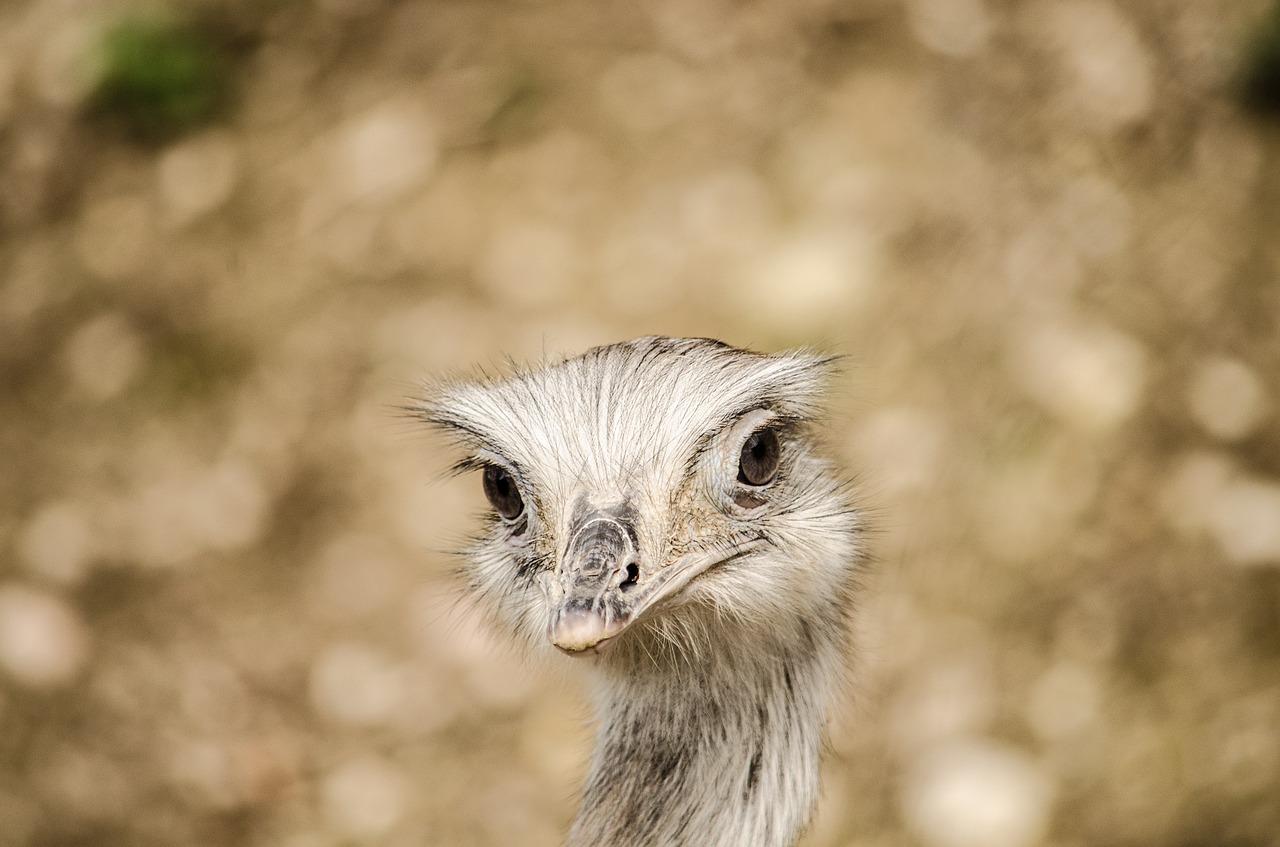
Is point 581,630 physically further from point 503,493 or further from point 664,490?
point 503,493

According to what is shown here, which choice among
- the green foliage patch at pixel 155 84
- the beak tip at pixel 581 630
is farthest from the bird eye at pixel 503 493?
the green foliage patch at pixel 155 84

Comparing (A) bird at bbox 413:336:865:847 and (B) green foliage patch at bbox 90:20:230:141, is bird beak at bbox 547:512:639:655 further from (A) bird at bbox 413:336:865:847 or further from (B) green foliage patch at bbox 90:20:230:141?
(B) green foliage patch at bbox 90:20:230:141

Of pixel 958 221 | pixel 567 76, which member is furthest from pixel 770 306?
pixel 567 76

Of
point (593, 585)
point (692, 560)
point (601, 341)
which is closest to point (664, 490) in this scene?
point (692, 560)

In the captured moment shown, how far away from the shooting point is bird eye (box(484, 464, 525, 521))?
62.5 inches

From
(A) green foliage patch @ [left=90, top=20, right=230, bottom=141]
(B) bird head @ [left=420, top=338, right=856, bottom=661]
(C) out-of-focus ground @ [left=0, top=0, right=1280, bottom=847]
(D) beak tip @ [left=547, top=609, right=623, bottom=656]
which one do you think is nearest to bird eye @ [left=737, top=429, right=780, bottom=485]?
(B) bird head @ [left=420, top=338, right=856, bottom=661]

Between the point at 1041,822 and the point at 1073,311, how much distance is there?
3.92 feet

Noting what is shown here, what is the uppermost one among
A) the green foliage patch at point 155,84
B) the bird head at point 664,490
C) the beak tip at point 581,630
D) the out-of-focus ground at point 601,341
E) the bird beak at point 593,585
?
the green foliage patch at point 155,84

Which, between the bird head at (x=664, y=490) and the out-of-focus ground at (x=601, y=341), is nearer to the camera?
the bird head at (x=664, y=490)

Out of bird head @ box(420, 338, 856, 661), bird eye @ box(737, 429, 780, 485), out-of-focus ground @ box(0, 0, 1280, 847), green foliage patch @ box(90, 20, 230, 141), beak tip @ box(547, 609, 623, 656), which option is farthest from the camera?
green foliage patch @ box(90, 20, 230, 141)

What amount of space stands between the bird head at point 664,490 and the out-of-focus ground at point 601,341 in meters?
0.71

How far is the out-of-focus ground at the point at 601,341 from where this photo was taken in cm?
261

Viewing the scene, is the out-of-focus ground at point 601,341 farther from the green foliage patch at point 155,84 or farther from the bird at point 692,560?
the bird at point 692,560

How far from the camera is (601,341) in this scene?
3098 millimetres
